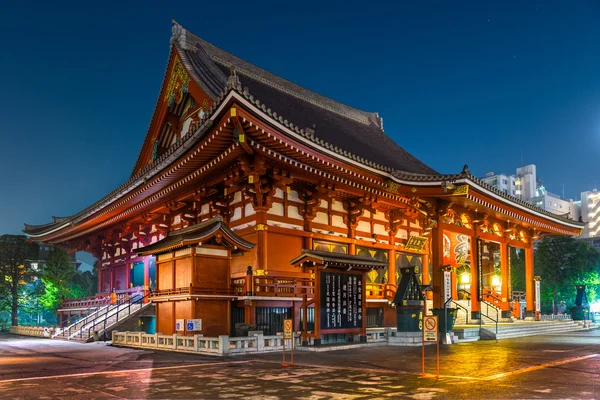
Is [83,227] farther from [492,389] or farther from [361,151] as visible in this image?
[492,389]

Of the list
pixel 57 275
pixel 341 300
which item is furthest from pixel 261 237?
pixel 57 275

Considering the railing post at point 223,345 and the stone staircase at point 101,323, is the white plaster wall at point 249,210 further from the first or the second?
the stone staircase at point 101,323

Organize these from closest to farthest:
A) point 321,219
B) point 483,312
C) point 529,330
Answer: point 321,219 → point 529,330 → point 483,312

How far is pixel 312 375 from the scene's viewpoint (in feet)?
38.6

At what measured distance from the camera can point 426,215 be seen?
25.0 metres

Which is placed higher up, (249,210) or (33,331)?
(249,210)

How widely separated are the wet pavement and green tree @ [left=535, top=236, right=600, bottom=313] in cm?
4167

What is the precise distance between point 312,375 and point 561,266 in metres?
52.3

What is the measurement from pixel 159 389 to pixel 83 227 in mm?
26721

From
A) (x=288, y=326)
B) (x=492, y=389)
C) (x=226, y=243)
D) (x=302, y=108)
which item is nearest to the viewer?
(x=492, y=389)

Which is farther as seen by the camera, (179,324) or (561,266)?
(561,266)

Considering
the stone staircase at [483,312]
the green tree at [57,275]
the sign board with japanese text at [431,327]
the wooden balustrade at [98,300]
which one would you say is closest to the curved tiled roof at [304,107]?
the stone staircase at [483,312]

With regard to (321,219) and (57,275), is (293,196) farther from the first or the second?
(57,275)

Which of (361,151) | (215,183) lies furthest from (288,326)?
(361,151)
